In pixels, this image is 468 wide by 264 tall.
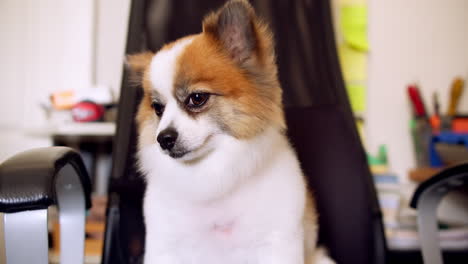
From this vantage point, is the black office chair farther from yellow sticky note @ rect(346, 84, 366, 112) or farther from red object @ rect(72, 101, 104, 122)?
yellow sticky note @ rect(346, 84, 366, 112)

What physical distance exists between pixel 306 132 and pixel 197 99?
498mm

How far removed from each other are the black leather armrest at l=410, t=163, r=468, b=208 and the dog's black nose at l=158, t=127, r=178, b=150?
0.65 metres

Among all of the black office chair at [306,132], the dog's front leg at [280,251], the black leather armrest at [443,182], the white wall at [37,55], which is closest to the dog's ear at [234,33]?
the black office chair at [306,132]

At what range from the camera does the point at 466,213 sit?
1.35m

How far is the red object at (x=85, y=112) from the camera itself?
1.27m

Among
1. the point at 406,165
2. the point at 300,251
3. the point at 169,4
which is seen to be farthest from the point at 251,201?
the point at 406,165

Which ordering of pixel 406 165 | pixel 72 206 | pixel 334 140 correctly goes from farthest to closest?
1. pixel 406 165
2. pixel 334 140
3. pixel 72 206

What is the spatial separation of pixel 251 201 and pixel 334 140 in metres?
0.45

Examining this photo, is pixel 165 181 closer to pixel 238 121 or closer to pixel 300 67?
pixel 238 121

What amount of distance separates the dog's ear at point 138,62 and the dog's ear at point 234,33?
0.67 feet

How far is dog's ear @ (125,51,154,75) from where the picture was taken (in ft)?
3.43

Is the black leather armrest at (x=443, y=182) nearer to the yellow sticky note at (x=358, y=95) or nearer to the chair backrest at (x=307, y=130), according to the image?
the chair backrest at (x=307, y=130)

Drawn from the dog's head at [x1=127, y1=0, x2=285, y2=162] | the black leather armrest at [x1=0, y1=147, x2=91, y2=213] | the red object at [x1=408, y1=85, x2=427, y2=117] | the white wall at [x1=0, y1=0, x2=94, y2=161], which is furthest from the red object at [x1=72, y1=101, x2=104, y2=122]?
the red object at [x1=408, y1=85, x2=427, y2=117]

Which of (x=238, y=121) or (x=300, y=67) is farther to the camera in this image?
(x=300, y=67)
